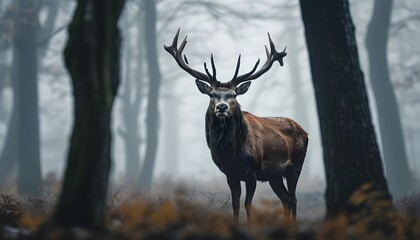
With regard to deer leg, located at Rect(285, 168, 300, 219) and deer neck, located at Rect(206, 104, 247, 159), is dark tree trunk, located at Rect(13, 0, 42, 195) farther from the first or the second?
deer neck, located at Rect(206, 104, 247, 159)

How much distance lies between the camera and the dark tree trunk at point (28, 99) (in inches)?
746

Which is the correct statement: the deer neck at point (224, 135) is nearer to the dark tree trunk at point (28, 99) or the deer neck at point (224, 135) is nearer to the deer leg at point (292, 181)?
the deer leg at point (292, 181)

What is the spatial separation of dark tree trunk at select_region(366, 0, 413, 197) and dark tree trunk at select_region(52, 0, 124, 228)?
611 inches

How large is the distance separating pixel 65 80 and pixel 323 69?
2220 cm

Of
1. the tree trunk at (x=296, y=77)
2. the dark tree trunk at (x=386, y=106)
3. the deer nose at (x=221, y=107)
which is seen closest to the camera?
the deer nose at (x=221, y=107)

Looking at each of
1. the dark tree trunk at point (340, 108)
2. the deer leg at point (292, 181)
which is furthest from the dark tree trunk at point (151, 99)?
the dark tree trunk at point (340, 108)

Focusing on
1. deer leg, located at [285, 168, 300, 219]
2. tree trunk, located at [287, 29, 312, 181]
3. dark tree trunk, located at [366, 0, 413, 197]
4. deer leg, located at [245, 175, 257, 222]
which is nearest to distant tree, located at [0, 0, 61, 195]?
deer leg, located at [285, 168, 300, 219]

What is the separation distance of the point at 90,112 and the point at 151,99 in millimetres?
18210

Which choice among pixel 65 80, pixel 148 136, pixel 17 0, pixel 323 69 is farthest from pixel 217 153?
pixel 65 80

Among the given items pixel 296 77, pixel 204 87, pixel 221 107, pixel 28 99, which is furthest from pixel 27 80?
pixel 296 77

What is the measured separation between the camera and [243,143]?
890 cm

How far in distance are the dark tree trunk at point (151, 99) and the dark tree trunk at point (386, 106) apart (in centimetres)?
916

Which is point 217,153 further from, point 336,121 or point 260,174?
point 336,121

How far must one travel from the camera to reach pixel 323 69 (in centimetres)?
628
